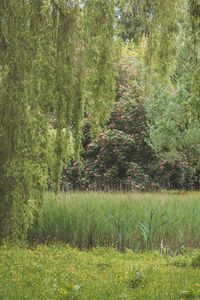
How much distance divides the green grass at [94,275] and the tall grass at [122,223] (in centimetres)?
70

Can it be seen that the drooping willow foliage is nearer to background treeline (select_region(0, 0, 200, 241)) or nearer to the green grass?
background treeline (select_region(0, 0, 200, 241))

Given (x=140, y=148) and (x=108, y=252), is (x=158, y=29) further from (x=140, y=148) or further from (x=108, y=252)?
(x=140, y=148)

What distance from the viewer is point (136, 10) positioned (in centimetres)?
578

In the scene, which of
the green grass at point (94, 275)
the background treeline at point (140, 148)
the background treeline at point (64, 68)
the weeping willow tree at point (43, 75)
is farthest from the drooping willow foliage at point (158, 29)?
the background treeline at point (140, 148)

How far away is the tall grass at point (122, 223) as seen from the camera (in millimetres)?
10164

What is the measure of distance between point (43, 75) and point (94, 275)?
2.57 meters

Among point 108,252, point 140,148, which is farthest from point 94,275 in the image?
point 140,148

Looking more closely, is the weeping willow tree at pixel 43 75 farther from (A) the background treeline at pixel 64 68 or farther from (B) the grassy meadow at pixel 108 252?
(B) the grassy meadow at pixel 108 252

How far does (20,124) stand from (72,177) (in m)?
13.4

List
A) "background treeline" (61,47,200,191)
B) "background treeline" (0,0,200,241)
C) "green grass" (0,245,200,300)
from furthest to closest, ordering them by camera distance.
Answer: "background treeline" (61,47,200,191), "green grass" (0,245,200,300), "background treeline" (0,0,200,241)

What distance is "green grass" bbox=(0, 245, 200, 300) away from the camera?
5.62 m

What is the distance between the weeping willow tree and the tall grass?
131 inches

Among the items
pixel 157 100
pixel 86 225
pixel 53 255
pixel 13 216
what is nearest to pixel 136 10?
pixel 13 216

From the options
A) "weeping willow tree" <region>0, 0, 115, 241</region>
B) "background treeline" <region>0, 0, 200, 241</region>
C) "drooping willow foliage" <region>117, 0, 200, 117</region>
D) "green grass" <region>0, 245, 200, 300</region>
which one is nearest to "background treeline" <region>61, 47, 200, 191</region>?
"green grass" <region>0, 245, 200, 300</region>
